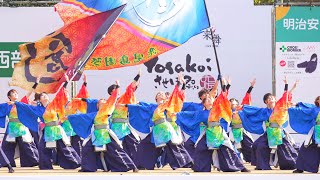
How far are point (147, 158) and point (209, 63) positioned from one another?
9.97 feet

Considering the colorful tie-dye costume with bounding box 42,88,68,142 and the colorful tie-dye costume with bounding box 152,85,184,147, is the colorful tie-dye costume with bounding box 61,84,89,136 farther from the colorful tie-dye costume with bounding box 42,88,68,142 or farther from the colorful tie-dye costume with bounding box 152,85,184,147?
the colorful tie-dye costume with bounding box 152,85,184,147

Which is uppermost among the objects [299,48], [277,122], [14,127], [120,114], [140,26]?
[140,26]

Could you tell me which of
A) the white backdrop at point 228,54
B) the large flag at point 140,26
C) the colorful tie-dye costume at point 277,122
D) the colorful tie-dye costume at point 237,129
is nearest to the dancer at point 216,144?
the colorful tie-dye costume at point 277,122

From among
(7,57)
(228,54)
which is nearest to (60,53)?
(7,57)

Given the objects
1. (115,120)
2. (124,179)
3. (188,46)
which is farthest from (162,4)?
(124,179)

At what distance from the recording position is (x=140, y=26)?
16375mm

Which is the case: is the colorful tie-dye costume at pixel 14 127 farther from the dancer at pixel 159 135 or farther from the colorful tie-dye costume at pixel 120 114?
the dancer at pixel 159 135

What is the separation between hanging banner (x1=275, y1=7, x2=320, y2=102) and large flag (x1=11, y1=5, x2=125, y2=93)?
3.54 metres

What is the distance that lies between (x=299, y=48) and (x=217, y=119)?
3930 millimetres

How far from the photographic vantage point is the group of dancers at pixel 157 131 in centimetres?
1445

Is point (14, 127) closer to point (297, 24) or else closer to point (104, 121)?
point (104, 121)

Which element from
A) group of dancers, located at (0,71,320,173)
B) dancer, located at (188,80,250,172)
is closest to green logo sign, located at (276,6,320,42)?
group of dancers, located at (0,71,320,173)

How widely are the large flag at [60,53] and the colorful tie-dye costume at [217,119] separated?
6.40 ft

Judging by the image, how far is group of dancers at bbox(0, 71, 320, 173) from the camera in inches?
569
